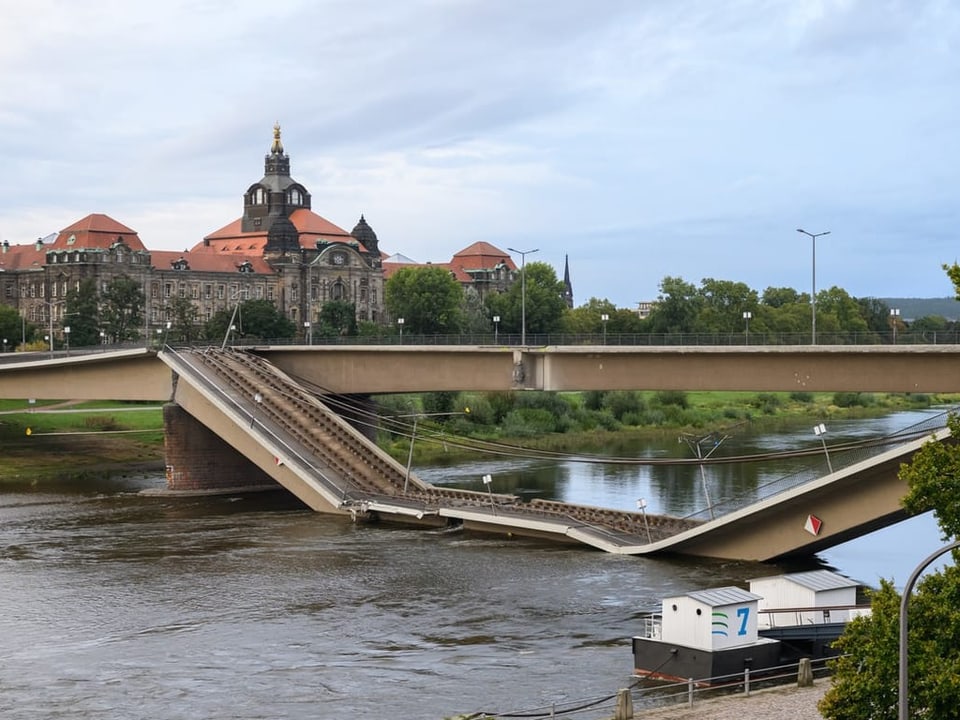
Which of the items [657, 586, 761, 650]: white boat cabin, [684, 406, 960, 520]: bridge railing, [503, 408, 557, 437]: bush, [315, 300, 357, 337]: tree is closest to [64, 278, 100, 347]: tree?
[315, 300, 357, 337]: tree

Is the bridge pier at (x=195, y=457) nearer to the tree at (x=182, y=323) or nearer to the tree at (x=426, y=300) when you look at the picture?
the tree at (x=182, y=323)

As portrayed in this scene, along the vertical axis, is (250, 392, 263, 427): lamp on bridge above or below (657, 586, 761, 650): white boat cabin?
above

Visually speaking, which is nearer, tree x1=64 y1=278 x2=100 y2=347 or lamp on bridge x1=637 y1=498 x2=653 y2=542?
Result: lamp on bridge x1=637 y1=498 x2=653 y2=542

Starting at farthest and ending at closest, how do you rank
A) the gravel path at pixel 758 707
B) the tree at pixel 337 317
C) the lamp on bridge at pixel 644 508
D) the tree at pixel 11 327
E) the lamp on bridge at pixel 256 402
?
1. the tree at pixel 337 317
2. the tree at pixel 11 327
3. the lamp on bridge at pixel 256 402
4. the lamp on bridge at pixel 644 508
5. the gravel path at pixel 758 707

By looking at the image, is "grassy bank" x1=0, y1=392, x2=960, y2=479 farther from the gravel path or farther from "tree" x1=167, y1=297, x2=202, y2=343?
the gravel path

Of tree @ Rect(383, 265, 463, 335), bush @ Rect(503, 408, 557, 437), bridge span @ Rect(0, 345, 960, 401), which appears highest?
tree @ Rect(383, 265, 463, 335)

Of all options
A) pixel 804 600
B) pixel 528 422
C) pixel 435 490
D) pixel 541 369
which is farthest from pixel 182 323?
pixel 804 600

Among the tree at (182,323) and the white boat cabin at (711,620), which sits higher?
the tree at (182,323)

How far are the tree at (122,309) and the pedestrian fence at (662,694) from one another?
13220 cm

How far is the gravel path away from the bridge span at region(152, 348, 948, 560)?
1389 cm

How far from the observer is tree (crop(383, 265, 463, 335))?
551 ft

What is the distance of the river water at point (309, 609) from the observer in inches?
1380

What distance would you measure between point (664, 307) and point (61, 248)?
254 feet

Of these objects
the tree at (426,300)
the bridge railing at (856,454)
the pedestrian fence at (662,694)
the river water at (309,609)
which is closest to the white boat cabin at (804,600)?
the pedestrian fence at (662,694)
